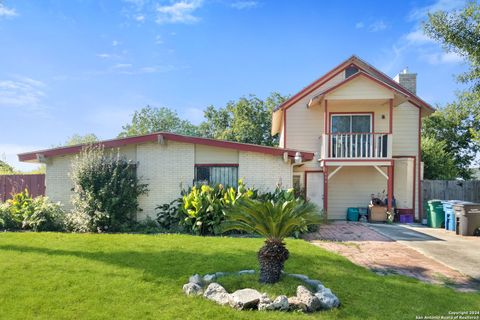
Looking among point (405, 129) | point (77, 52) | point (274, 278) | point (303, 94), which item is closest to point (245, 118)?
point (303, 94)

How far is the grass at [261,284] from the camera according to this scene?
4.35 metres

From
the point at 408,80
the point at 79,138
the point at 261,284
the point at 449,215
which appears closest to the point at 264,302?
the point at 261,284

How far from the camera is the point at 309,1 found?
33.7 feet

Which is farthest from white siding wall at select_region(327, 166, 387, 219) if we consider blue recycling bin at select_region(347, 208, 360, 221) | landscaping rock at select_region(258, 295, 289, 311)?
landscaping rock at select_region(258, 295, 289, 311)

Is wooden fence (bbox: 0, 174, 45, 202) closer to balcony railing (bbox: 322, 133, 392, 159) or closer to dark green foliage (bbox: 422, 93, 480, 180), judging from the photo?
balcony railing (bbox: 322, 133, 392, 159)

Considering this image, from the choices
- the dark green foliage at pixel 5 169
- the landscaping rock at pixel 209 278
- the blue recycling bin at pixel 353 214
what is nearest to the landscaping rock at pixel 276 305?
the landscaping rock at pixel 209 278

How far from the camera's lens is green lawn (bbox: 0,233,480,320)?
3.89 metres

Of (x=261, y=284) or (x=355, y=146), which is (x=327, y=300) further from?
(x=355, y=146)

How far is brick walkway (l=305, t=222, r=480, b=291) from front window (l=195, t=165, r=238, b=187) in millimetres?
3370

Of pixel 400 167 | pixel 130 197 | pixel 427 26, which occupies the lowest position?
pixel 130 197

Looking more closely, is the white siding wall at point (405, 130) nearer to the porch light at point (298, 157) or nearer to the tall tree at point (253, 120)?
the porch light at point (298, 157)

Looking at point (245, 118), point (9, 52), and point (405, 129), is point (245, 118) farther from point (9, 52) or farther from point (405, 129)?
point (9, 52)

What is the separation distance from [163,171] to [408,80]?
13854 millimetres

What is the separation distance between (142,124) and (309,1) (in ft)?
116
